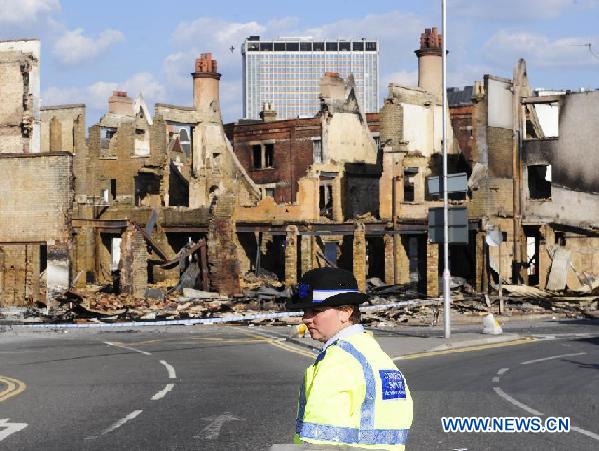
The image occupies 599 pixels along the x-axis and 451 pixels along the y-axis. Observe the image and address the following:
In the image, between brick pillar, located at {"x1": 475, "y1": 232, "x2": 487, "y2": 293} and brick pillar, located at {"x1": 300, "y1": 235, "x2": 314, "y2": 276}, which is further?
brick pillar, located at {"x1": 300, "y1": 235, "x2": 314, "y2": 276}

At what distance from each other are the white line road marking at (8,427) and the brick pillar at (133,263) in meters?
35.7

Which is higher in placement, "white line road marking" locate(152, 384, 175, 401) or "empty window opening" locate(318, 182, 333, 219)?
"empty window opening" locate(318, 182, 333, 219)

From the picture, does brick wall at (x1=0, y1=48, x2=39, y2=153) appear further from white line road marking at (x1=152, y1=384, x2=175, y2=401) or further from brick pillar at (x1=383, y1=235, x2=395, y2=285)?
white line road marking at (x1=152, y1=384, x2=175, y2=401)

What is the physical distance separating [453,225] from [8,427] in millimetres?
17761

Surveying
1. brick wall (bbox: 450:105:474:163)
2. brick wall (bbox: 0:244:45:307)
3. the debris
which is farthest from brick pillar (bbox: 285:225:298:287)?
brick wall (bbox: 450:105:474:163)

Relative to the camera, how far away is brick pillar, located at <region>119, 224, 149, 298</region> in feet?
165

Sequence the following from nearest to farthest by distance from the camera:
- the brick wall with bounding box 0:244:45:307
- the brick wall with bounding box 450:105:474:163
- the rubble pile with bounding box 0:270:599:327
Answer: the rubble pile with bounding box 0:270:599:327, the brick wall with bounding box 0:244:45:307, the brick wall with bounding box 450:105:474:163

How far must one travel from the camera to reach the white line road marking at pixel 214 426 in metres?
13.0

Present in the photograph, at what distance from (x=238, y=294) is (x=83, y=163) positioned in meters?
19.0

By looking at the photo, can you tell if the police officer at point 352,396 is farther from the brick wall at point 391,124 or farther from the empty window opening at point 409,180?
the empty window opening at point 409,180

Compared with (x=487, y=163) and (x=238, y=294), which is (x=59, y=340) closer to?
(x=238, y=294)

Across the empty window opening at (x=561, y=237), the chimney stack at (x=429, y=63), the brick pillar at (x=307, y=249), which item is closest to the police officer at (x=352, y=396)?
the empty window opening at (x=561, y=237)

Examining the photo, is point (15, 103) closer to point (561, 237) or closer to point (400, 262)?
point (400, 262)

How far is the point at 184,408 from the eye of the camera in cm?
1558
